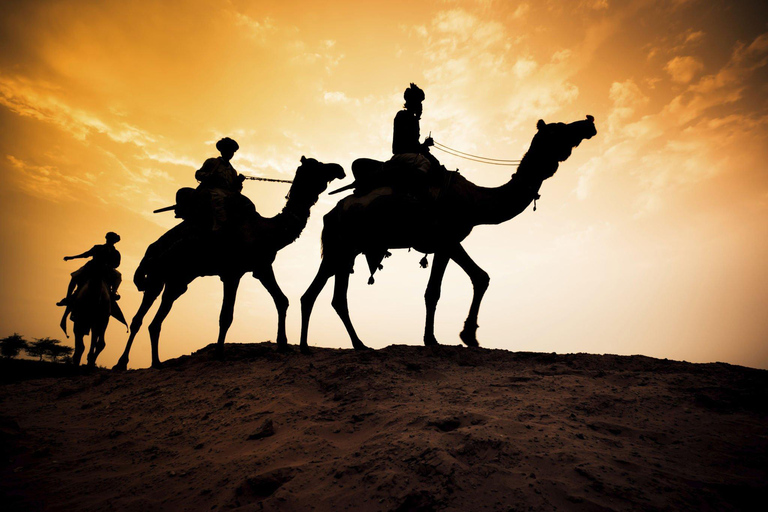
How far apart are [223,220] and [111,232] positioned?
201 inches

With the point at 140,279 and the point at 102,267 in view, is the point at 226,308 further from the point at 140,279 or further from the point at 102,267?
the point at 102,267

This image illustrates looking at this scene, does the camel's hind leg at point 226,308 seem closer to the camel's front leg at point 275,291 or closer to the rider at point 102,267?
the camel's front leg at point 275,291

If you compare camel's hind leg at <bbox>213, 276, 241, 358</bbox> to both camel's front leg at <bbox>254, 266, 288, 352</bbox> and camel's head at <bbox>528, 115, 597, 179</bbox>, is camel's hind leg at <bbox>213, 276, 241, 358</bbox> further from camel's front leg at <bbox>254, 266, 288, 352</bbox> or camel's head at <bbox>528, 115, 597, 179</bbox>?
camel's head at <bbox>528, 115, 597, 179</bbox>

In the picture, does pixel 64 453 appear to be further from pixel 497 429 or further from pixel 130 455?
pixel 497 429

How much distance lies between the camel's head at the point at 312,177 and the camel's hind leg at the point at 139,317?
3.63 metres

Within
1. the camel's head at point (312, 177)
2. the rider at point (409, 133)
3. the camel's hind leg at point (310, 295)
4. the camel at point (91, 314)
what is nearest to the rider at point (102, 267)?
the camel at point (91, 314)

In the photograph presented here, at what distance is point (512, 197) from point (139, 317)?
7841 millimetres

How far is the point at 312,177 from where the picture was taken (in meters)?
7.66

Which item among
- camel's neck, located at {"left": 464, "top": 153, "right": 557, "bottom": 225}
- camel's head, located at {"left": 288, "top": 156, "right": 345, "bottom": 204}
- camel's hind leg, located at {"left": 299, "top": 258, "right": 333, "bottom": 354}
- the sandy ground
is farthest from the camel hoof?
camel's head, located at {"left": 288, "top": 156, "right": 345, "bottom": 204}

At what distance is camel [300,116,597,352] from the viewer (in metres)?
6.09

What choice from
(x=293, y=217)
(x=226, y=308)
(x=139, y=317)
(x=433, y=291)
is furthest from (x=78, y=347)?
(x=433, y=291)

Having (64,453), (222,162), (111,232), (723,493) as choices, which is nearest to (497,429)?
(723,493)

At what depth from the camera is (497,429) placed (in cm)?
277

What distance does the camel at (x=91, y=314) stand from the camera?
8969mm
